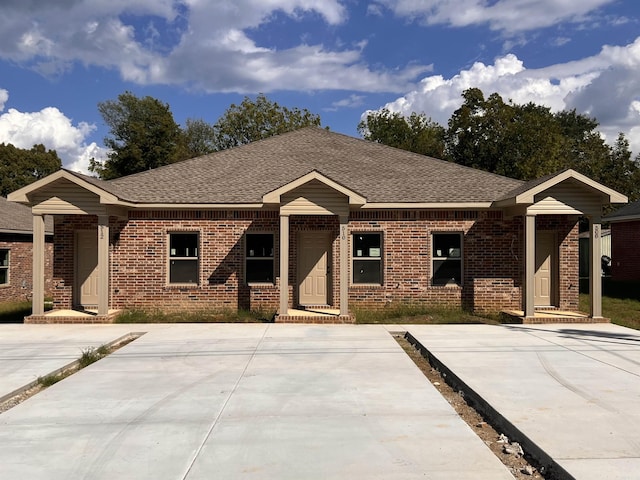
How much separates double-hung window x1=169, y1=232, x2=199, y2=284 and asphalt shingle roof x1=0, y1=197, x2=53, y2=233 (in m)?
8.40

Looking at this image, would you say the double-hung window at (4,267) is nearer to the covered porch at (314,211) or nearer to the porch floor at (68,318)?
the porch floor at (68,318)

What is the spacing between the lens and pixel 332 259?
14.4 m

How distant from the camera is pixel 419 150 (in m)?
42.0

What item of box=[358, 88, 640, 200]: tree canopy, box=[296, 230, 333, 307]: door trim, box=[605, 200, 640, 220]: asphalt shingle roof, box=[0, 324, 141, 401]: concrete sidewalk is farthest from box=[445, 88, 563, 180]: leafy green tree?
box=[0, 324, 141, 401]: concrete sidewalk

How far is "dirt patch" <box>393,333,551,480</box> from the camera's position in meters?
4.55

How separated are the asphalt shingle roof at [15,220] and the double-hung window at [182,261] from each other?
27.6 ft

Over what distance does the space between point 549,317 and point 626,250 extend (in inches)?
590

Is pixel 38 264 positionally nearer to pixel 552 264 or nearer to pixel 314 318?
pixel 314 318

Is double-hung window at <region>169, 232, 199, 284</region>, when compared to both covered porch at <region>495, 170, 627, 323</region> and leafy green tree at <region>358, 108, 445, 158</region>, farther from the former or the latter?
leafy green tree at <region>358, 108, 445, 158</region>

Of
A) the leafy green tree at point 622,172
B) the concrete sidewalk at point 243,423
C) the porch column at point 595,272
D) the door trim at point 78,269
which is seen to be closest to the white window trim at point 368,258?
the porch column at point 595,272

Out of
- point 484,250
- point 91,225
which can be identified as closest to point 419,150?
point 484,250

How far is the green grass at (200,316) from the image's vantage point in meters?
13.3

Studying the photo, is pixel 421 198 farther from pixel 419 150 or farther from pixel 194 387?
pixel 419 150

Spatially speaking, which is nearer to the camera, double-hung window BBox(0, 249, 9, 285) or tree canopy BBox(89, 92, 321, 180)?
double-hung window BBox(0, 249, 9, 285)
